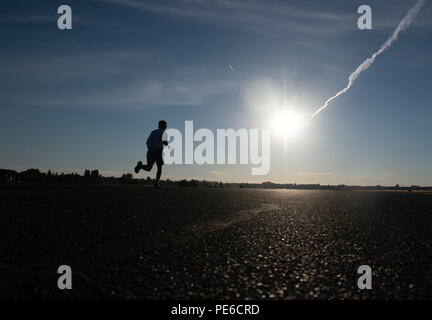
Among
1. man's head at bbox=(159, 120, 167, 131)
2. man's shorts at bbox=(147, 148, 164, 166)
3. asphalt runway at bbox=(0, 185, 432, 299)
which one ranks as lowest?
asphalt runway at bbox=(0, 185, 432, 299)

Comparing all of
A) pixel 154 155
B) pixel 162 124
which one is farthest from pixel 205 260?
pixel 162 124

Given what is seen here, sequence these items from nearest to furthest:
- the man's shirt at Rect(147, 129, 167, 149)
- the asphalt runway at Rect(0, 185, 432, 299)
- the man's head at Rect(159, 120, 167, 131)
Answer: the asphalt runway at Rect(0, 185, 432, 299)
the man's shirt at Rect(147, 129, 167, 149)
the man's head at Rect(159, 120, 167, 131)

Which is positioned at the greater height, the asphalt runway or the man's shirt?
the man's shirt

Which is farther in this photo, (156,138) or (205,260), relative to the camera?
(156,138)

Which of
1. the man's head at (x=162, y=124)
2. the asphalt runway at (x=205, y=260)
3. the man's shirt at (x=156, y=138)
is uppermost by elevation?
the man's head at (x=162, y=124)

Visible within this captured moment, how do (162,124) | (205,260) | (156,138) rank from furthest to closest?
(162,124) < (156,138) < (205,260)

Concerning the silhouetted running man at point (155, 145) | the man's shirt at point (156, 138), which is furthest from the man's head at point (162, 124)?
the man's shirt at point (156, 138)

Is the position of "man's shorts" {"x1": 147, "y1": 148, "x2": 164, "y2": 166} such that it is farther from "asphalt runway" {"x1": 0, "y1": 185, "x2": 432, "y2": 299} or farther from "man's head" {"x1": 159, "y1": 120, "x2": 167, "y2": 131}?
"asphalt runway" {"x1": 0, "y1": 185, "x2": 432, "y2": 299}

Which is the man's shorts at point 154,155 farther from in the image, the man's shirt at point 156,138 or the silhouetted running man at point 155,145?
the man's shirt at point 156,138

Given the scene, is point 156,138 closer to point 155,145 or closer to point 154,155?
point 155,145

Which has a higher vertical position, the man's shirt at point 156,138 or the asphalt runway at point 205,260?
the man's shirt at point 156,138

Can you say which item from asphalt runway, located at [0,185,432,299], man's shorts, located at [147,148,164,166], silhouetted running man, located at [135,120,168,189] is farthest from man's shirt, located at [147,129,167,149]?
asphalt runway, located at [0,185,432,299]

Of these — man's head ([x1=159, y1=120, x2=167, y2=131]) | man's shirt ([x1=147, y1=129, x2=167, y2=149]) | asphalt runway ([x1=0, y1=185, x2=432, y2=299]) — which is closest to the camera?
asphalt runway ([x1=0, y1=185, x2=432, y2=299])
